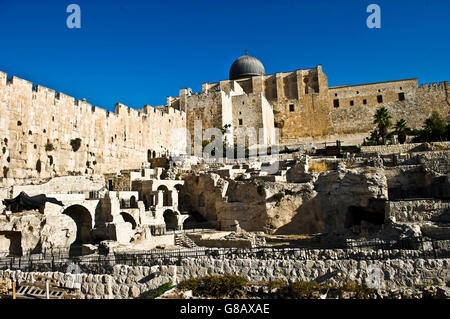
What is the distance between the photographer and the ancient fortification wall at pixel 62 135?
3019 centimetres

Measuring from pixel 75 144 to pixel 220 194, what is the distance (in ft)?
52.4

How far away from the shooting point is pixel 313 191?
25000 mm

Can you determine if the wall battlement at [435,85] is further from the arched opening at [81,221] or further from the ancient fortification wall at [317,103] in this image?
the arched opening at [81,221]

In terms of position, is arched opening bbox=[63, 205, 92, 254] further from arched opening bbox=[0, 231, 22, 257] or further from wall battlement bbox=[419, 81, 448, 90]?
wall battlement bbox=[419, 81, 448, 90]

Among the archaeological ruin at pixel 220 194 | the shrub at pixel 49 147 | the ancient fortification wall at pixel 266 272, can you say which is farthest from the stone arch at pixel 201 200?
the ancient fortification wall at pixel 266 272

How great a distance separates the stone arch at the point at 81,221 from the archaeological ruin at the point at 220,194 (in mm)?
78

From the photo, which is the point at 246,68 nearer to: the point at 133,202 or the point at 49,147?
the point at 49,147

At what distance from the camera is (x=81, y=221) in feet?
81.5

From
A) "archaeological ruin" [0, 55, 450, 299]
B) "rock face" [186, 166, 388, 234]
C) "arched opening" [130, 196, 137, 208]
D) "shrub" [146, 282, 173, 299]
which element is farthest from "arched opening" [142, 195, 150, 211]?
"shrub" [146, 282, 173, 299]

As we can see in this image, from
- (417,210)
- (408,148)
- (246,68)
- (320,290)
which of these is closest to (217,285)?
(320,290)

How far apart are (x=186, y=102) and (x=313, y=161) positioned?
26.5 meters

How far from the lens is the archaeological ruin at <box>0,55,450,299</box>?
11.8 m
